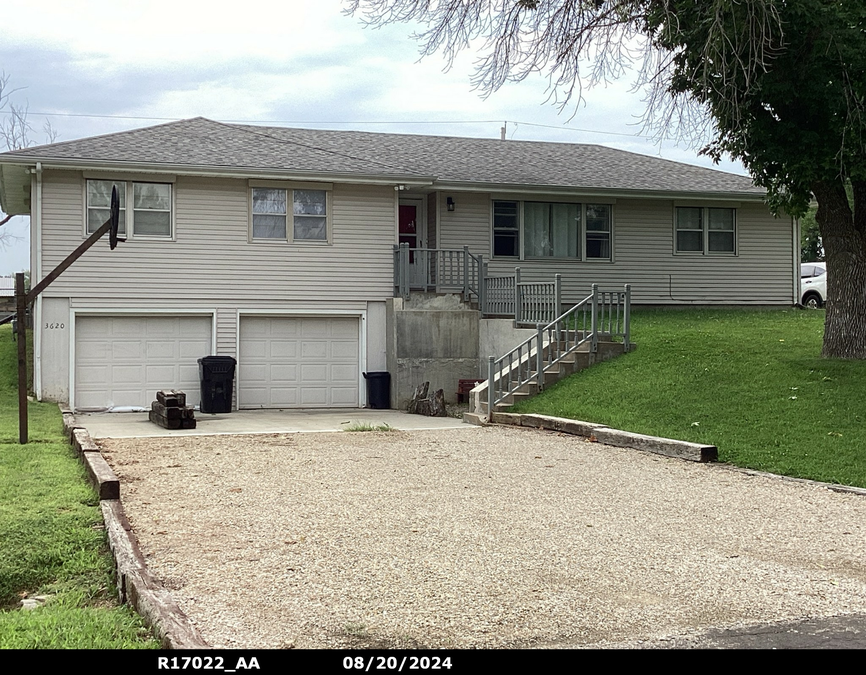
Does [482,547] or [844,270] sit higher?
[844,270]

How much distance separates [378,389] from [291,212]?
4245 millimetres

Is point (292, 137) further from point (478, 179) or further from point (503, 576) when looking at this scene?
point (503, 576)

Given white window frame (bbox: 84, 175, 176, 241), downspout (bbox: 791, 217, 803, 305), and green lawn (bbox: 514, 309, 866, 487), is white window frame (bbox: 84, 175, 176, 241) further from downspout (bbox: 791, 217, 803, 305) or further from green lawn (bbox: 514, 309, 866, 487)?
downspout (bbox: 791, 217, 803, 305)

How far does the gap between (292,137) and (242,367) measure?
22.1 ft

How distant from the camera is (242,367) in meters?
20.2

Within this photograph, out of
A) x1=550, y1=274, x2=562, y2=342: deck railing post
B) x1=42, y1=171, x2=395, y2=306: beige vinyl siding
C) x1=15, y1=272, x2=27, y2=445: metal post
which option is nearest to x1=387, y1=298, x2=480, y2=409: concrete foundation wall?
x1=42, y1=171, x2=395, y2=306: beige vinyl siding

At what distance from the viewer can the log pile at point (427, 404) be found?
18.6 metres

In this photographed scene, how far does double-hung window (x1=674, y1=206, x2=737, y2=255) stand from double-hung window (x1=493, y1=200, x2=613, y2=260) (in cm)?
211

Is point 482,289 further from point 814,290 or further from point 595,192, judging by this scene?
point 814,290

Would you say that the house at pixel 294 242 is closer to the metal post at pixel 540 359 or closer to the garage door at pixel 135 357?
the garage door at pixel 135 357

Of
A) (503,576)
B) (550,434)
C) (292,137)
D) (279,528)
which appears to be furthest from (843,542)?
(292,137)

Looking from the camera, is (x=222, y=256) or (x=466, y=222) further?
(x=466, y=222)

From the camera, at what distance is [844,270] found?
51.1 ft

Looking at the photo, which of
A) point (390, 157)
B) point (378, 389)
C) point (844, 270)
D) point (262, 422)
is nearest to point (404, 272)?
point (378, 389)
